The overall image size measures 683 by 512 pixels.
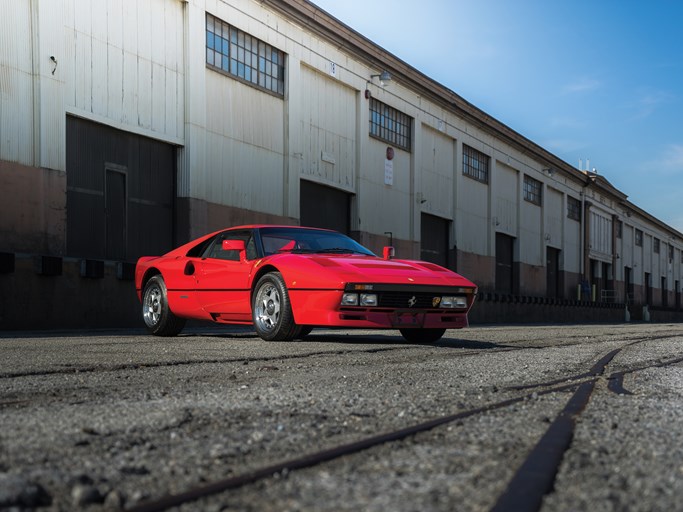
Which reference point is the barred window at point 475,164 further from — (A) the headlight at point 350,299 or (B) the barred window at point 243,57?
(A) the headlight at point 350,299

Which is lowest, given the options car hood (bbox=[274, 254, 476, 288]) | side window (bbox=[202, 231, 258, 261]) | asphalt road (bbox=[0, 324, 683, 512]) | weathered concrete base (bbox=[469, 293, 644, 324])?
weathered concrete base (bbox=[469, 293, 644, 324])

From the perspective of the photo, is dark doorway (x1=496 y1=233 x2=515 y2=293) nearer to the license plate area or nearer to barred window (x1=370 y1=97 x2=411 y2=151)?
barred window (x1=370 y1=97 x2=411 y2=151)

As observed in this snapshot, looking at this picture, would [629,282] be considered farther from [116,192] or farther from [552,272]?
[116,192]

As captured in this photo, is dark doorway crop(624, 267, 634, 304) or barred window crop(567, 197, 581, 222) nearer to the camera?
barred window crop(567, 197, 581, 222)

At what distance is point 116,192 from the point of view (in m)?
15.9

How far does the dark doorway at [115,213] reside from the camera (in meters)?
15.7

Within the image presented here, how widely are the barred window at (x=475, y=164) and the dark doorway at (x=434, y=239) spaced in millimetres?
2984

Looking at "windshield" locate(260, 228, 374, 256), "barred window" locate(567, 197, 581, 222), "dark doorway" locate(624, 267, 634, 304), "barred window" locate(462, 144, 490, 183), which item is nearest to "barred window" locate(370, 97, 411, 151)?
"barred window" locate(462, 144, 490, 183)

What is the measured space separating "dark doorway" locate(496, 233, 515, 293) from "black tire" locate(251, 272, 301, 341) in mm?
27075

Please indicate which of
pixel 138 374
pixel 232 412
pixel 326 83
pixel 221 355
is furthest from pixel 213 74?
pixel 232 412

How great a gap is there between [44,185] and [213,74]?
551 cm

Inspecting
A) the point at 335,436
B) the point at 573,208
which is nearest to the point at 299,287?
the point at 335,436

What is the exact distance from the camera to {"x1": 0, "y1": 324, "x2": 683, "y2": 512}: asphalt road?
6.82 feet

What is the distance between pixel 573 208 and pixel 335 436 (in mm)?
44570
